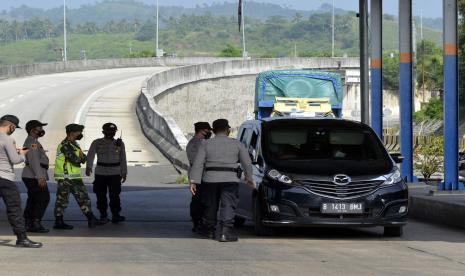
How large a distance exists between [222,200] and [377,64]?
12118mm

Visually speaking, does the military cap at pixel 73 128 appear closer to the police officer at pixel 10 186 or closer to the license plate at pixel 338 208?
the police officer at pixel 10 186

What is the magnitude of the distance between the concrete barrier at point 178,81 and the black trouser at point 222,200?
20.6 metres

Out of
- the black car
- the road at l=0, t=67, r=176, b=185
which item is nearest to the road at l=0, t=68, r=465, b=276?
the black car

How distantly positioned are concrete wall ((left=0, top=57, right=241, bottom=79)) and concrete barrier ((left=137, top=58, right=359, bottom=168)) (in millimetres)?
15203

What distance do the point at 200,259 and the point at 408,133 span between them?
39.3 ft

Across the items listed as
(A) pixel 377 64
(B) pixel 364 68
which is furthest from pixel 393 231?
(B) pixel 364 68

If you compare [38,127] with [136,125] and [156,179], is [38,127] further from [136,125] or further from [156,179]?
[136,125]

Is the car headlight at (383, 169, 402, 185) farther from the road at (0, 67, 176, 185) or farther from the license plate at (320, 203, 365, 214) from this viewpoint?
the road at (0, 67, 176, 185)

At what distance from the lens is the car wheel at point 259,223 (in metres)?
15.9

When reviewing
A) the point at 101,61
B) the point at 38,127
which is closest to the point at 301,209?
the point at 38,127

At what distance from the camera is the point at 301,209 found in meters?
15.5

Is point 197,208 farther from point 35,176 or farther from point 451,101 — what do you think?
point 451,101

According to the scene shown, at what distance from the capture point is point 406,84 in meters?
24.3

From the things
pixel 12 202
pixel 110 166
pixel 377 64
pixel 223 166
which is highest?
pixel 377 64
